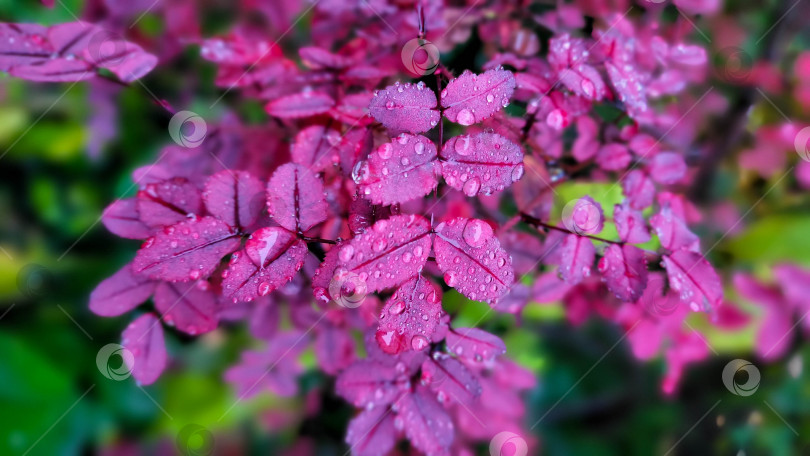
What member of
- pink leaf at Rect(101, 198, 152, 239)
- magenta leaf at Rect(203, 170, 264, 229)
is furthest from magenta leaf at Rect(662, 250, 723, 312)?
pink leaf at Rect(101, 198, 152, 239)

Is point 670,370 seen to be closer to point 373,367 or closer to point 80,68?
point 373,367

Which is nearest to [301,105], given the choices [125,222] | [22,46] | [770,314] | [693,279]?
[125,222]

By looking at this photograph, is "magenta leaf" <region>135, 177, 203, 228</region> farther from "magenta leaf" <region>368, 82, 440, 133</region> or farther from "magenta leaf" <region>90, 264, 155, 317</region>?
"magenta leaf" <region>368, 82, 440, 133</region>

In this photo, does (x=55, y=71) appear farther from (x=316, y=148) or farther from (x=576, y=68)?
(x=576, y=68)

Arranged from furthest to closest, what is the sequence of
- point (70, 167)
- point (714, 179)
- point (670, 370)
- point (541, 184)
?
point (70, 167) → point (714, 179) → point (670, 370) → point (541, 184)

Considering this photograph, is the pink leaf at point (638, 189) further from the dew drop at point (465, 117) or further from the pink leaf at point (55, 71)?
the pink leaf at point (55, 71)

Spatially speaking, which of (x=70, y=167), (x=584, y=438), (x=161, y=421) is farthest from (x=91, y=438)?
(x=584, y=438)

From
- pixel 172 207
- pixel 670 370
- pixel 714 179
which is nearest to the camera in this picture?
pixel 172 207

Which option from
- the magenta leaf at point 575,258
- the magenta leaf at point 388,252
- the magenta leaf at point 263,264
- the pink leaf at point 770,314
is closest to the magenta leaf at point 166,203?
the magenta leaf at point 263,264
